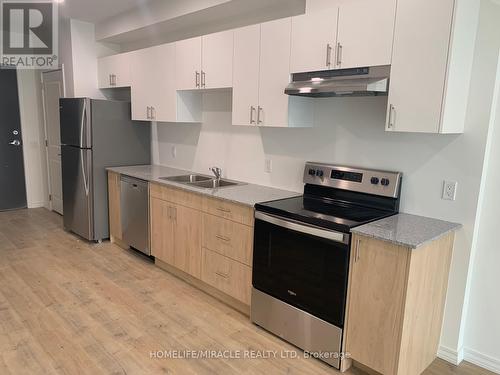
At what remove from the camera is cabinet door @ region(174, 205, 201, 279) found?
317 centimetres

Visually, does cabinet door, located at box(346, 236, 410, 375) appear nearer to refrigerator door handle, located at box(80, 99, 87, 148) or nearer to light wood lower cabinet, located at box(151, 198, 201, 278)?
light wood lower cabinet, located at box(151, 198, 201, 278)

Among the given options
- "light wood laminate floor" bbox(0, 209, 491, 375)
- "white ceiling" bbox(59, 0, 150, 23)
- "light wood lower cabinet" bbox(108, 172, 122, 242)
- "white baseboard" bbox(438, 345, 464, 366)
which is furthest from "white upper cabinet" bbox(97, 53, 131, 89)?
"white baseboard" bbox(438, 345, 464, 366)

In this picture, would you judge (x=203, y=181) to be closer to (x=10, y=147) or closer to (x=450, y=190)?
(x=450, y=190)

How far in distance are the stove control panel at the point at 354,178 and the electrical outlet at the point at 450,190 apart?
268mm

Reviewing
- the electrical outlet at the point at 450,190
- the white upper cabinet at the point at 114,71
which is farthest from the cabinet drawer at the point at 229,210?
the white upper cabinet at the point at 114,71

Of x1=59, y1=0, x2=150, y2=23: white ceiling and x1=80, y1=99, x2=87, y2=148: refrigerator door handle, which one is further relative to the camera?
x1=80, y1=99, x2=87, y2=148: refrigerator door handle

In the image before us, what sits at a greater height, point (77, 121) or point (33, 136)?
point (77, 121)

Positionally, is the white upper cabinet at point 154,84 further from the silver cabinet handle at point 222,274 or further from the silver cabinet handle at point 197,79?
the silver cabinet handle at point 222,274

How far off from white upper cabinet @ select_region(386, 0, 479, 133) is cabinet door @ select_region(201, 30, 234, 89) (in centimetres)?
141

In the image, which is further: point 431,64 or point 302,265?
point 302,265

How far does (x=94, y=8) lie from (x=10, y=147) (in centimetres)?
285

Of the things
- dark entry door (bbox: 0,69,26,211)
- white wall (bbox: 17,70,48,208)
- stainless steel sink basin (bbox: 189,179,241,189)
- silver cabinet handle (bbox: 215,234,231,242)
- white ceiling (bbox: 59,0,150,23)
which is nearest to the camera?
silver cabinet handle (bbox: 215,234,231,242)

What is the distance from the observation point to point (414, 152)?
238 centimetres

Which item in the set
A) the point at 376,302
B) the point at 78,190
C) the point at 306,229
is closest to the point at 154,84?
the point at 78,190
